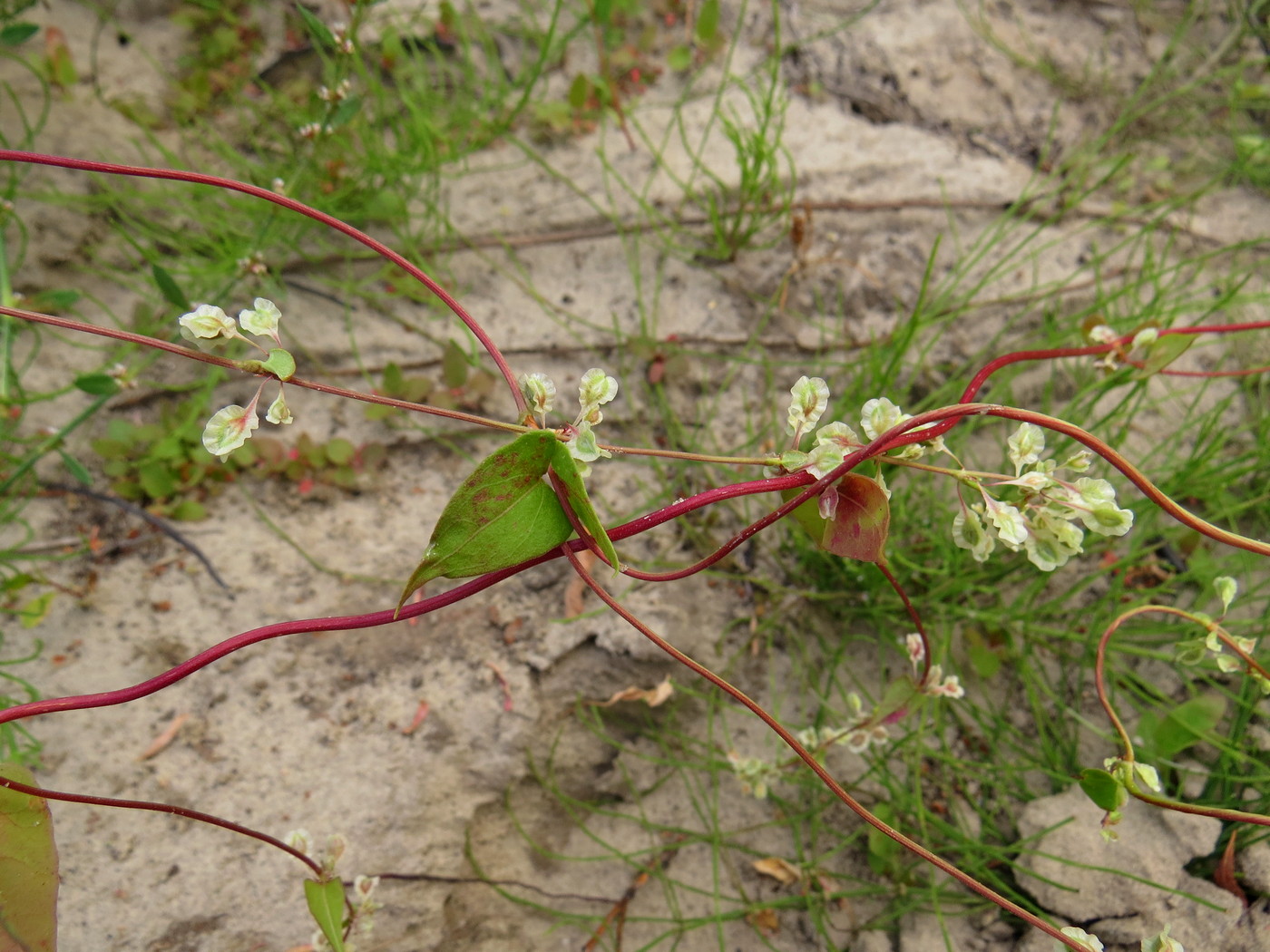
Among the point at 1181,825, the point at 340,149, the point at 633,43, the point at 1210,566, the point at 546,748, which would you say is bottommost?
the point at 546,748

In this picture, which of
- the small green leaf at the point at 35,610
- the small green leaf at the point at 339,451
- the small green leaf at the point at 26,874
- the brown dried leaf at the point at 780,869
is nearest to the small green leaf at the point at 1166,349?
the brown dried leaf at the point at 780,869

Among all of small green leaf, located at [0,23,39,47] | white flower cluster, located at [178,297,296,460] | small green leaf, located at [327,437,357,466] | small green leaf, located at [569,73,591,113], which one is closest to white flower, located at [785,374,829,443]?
white flower cluster, located at [178,297,296,460]

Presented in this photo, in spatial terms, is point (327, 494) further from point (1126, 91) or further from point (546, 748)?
point (1126, 91)

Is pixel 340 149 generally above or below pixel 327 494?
above

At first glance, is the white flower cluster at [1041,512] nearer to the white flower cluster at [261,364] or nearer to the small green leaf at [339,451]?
the white flower cluster at [261,364]

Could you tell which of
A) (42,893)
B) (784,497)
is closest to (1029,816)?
(784,497)

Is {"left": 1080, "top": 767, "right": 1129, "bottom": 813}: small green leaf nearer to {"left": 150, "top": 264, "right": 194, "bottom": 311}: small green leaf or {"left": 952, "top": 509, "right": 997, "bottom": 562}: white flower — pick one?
{"left": 952, "top": 509, "right": 997, "bottom": 562}: white flower

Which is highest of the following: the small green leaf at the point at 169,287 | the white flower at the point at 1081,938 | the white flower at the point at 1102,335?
the white flower at the point at 1102,335
